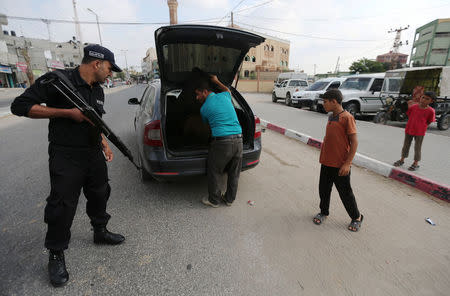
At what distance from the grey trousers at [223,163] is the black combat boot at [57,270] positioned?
5.14ft

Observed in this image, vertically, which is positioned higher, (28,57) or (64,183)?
(28,57)

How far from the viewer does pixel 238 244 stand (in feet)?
7.37

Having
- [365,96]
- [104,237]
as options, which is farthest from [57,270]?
[365,96]

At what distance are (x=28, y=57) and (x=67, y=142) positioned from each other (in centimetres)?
4232

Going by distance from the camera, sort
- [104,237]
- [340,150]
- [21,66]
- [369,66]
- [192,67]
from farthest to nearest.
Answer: [369,66] < [21,66] < [192,67] < [340,150] < [104,237]

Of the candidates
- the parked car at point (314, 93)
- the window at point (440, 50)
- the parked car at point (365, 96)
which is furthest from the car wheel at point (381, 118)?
the window at point (440, 50)

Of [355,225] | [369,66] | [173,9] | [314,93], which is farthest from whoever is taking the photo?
[369,66]

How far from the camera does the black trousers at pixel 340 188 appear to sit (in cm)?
238

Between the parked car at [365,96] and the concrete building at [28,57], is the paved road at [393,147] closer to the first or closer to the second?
the parked car at [365,96]

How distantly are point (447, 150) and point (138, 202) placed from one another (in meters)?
6.58

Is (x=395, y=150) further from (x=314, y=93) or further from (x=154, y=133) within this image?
(x=314, y=93)

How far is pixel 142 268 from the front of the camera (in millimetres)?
1932

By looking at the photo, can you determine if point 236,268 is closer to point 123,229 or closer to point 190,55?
point 123,229

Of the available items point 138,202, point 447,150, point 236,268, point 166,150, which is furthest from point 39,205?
point 447,150
